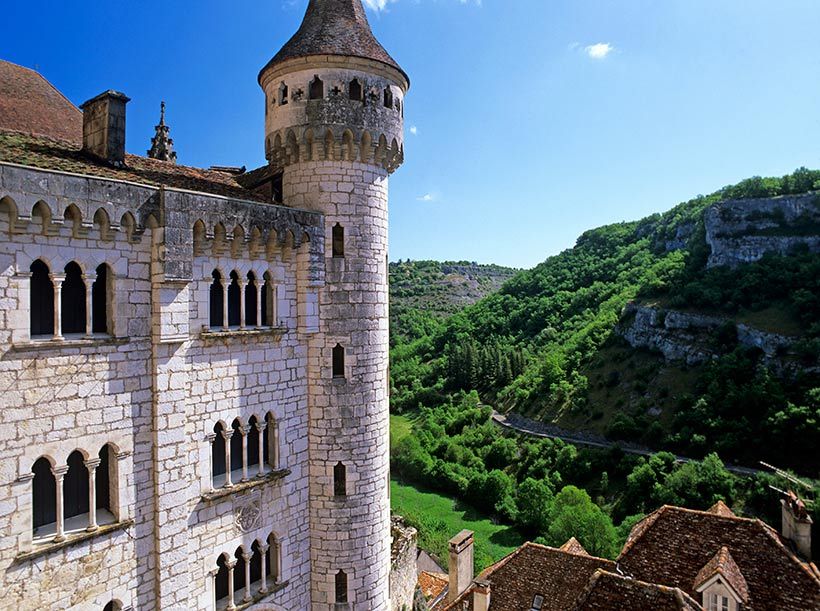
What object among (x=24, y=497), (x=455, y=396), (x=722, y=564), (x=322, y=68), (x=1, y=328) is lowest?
(x=455, y=396)

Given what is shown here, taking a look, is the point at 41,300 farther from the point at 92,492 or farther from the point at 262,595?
the point at 262,595

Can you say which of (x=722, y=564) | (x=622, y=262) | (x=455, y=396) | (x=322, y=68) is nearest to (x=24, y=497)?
(x=322, y=68)

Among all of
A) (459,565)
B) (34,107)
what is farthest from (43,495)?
(459,565)

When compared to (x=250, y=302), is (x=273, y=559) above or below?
below

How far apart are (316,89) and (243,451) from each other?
1071cm

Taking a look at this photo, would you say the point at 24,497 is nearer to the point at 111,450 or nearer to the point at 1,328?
the point at 111,450

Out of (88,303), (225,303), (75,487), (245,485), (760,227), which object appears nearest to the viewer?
(88,303)

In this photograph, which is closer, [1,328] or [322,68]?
[1,328]

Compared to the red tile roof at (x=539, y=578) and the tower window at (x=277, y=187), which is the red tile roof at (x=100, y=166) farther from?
the red tile roof at (x=539, y=578)

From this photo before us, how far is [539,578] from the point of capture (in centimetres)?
1888

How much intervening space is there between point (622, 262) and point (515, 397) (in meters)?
56.3

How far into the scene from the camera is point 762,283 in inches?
2899

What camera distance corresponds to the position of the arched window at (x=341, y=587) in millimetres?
16219

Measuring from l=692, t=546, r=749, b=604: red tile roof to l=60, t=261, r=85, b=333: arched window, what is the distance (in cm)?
1695
